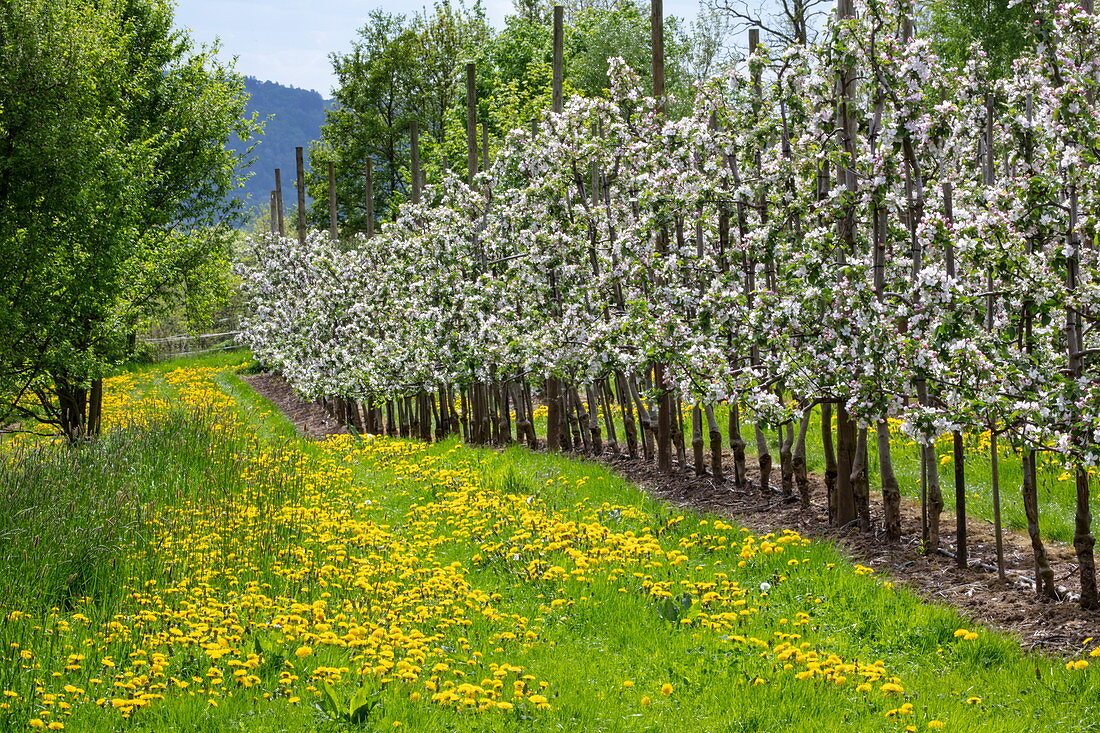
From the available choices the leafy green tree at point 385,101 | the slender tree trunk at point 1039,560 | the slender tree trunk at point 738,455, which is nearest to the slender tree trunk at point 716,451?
the slender tree trunk at point 738,455

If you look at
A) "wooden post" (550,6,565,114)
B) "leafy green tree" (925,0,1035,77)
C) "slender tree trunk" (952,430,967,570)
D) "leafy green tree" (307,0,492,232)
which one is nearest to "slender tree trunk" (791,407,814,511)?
"slender tree trunk" (952,430,967,570)

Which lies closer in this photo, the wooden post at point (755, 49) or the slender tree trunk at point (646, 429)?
the wooden post at point (755, 49)

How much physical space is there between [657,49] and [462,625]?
961 cm

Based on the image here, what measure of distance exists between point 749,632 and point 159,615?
172 inches

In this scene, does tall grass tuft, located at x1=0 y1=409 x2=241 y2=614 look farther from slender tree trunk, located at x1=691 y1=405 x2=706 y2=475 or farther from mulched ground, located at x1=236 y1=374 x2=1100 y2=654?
slender tree trunk, located at x1=691 y1=405 x2=706 y2=475

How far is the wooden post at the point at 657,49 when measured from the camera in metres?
13.9

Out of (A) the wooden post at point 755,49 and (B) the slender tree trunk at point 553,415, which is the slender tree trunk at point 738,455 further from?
(B) the slender tree trunk at point 553,415

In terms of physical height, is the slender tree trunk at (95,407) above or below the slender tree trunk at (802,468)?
above

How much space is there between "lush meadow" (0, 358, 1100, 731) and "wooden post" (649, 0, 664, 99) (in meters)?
5.90

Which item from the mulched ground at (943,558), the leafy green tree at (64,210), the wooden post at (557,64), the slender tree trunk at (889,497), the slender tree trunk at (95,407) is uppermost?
the wooden post at (557,64)

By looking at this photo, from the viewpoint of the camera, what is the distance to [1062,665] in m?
6.76

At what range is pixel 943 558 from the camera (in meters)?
9.44

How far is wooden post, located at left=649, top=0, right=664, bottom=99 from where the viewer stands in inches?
547

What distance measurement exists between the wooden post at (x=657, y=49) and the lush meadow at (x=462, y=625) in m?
5.90
